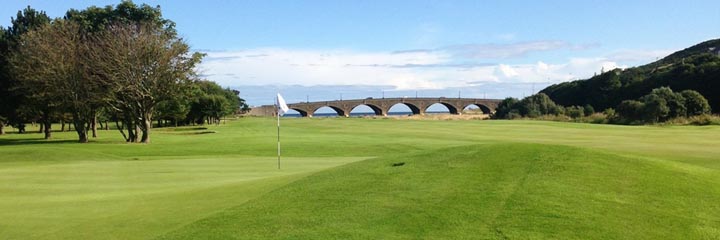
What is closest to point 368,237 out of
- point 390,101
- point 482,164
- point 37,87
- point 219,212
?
point 219,212

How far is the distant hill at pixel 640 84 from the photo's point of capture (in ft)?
299

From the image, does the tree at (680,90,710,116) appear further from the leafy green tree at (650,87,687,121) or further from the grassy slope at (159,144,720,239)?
the grassy slope at (159,144,720,239)

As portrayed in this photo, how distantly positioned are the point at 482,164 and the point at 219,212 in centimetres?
523

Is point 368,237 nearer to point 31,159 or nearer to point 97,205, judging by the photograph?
point 97,205

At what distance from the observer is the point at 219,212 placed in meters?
9.84

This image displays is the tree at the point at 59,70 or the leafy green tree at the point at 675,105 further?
the leafy green tree at the point at 675,105

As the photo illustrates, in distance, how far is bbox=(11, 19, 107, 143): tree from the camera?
42062 millimetres

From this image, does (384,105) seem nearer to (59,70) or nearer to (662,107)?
(662,107)

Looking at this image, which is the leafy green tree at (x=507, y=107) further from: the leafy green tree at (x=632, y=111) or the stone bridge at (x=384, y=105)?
the leafy green tree at (x=632, y=111)

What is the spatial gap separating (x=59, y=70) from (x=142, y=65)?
6229mm

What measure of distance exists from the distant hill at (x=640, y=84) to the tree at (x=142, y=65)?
265 feet

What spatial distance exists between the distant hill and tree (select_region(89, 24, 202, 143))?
80644mm

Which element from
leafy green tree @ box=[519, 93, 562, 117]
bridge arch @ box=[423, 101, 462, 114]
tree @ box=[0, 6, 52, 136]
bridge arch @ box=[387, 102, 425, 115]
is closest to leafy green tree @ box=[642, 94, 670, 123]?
leafy green tree @ box=[519, 93, 562, 117]

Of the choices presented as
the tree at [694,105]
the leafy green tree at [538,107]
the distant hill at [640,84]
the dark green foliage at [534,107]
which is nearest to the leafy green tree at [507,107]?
the dark green foliage at [534,107]
